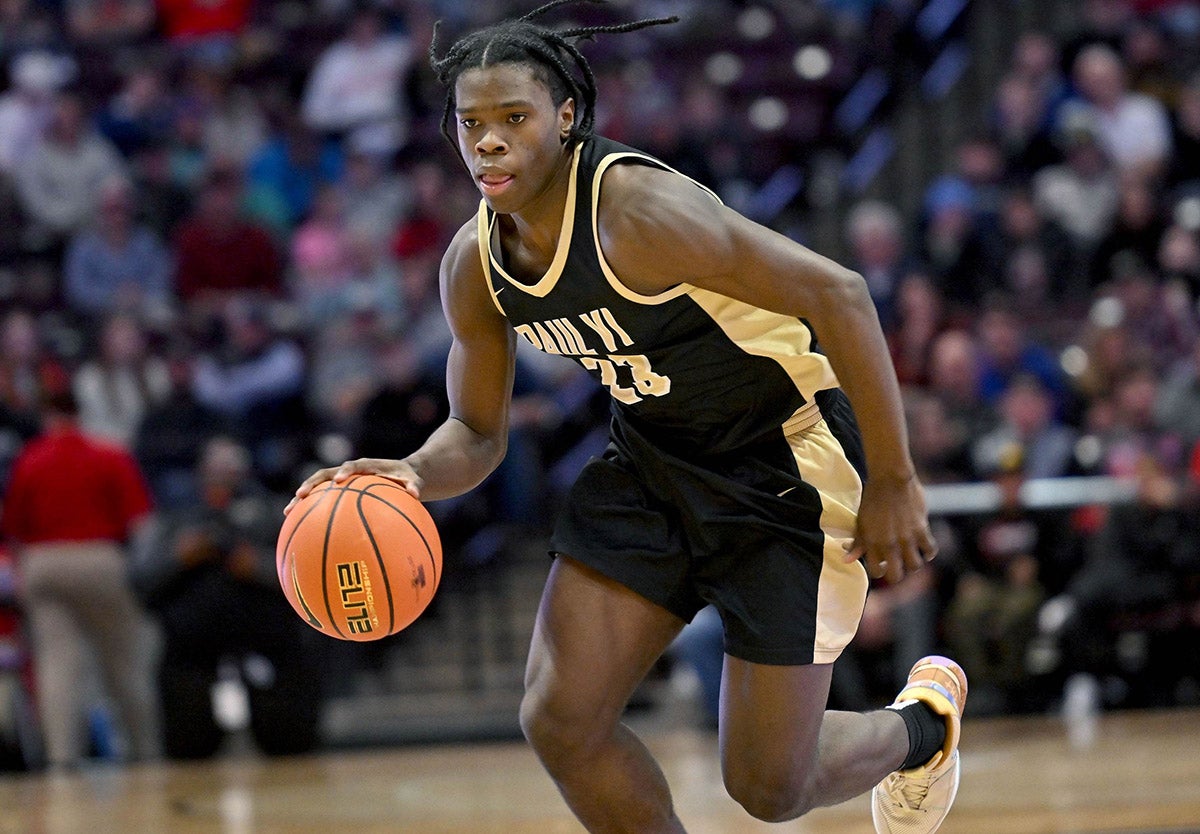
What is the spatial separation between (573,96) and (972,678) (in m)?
5.25

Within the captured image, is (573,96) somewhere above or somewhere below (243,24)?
below

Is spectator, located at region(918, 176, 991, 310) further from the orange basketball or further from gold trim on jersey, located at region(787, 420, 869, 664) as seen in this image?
the orange basketball

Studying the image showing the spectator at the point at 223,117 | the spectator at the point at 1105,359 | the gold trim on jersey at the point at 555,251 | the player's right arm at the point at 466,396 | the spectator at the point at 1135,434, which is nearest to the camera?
the gold trim on jersey at the point at 555,251

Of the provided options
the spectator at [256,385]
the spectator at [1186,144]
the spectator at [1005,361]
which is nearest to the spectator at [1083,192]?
the spectator at [1186,144]

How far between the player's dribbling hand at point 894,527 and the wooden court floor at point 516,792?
1.83 meters

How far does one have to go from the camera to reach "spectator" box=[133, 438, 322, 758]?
26.3 feet

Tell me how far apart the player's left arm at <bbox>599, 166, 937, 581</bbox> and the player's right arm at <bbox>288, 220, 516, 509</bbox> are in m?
0.46

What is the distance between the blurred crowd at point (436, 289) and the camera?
26.6 feet

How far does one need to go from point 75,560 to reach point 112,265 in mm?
2679

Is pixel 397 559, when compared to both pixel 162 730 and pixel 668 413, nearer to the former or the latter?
pixel 668 413

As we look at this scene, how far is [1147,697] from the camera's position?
324 inches

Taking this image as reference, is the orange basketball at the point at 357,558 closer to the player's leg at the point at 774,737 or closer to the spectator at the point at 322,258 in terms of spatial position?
the player's leg at the point at 774,737

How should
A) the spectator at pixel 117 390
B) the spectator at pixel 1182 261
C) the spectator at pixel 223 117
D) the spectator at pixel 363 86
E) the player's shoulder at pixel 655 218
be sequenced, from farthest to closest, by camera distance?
the spectator at pixel 363 86 < the spectator at pixel 223 117 < the spectator at pixel 1182 261 < the spectator at pixel 117 390 < the player's shoulder at pixel 655 218

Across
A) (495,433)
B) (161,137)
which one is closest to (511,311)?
(495,433)
